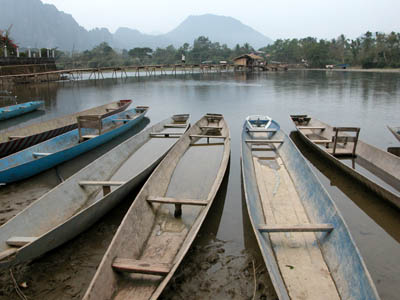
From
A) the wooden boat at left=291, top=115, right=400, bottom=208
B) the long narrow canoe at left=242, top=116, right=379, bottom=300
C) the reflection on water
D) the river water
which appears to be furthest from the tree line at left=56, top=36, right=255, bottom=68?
the long narrow canoe at left=242, top=116, right=379, bottom=300

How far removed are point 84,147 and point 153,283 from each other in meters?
6.95

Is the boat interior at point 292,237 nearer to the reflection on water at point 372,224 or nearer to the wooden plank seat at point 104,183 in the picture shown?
the reflection on water at point 372,224

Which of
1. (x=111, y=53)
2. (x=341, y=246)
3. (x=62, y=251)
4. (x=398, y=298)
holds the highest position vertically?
(x=111, y=53)

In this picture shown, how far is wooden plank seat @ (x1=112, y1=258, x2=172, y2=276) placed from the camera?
11.7 ft

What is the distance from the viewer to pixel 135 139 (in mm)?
9633

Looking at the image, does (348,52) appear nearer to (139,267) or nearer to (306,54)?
(306,54)

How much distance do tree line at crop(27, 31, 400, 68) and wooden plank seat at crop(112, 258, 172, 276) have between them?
241 ft

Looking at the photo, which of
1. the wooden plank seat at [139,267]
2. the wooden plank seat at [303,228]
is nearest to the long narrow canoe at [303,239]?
the wooden plank seat at [303,228]

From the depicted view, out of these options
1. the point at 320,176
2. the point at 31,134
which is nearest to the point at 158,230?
the point at 320,176

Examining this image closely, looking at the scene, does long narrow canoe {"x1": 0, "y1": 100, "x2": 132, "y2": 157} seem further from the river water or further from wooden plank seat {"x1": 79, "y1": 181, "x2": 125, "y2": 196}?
wooden plank seat {"x1": 79, "y1": 181, "x2": 125, "y2": 196}

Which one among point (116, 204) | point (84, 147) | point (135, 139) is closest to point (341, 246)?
point (116, 204)

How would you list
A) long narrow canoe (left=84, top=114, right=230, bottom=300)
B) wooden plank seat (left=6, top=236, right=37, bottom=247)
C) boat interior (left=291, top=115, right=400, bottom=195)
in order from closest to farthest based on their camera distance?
long narrow canoe (left=84, top=114, right=230, bottom=300) < wooden plank seat (left=6, top=236, right=37, bottom=247) < boat interior (left=291, top=115, right=400, bottom=195)

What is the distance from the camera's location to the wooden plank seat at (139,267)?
3.57 meters

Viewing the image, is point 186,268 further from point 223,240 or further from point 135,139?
point 135,139
